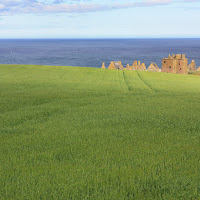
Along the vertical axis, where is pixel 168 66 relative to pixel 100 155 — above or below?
below

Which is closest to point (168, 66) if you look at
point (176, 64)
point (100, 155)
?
point (176, 64)

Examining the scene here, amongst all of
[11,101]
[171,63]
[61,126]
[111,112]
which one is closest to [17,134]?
[61,126]

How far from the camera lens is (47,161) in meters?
8.13

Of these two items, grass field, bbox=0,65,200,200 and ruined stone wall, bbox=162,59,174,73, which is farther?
ruined stone wall, bbox=162,59,174,73

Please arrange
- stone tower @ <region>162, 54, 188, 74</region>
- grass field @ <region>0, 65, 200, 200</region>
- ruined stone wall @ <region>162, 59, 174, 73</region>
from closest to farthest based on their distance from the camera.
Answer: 1. grass field @ <region>0, 65, 200, 200</region>
2. stone tower @ <region>162, 54, 188, 74</region>
3. ruined stone wall @ <region>162, 59, 174, 73</region>

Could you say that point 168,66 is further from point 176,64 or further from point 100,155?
point 100,155

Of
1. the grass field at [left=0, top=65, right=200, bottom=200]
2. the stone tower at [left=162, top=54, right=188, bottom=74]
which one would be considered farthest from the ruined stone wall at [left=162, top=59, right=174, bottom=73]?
the grass field at [left=0, top=65, right=200, bottom=200]

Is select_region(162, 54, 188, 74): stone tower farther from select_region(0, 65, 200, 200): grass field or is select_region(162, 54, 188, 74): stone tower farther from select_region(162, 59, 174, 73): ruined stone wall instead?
select_region(0, 65, 200, 200): grass field

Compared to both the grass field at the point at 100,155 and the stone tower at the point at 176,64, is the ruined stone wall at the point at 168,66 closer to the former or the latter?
the stone tower at the point at 176,64

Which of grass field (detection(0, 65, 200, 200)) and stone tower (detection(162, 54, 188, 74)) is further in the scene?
stone tower (detection(162, 54, 188, 74))

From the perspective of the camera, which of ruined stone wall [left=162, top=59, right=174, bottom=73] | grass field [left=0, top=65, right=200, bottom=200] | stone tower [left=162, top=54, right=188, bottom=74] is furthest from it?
ruined stone wall [left=162, top=59, right=174, bottom=73]

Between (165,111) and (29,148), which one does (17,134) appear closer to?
Result: (29,148)

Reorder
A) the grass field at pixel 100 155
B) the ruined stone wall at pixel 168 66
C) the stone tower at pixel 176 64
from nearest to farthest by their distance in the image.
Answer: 1. the grass field at pixel 100 155
2. the stone tower at pixel 176 64
3. the ruined stone wall at pixel 168 66

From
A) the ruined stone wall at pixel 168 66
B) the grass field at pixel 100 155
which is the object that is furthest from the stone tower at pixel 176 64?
the grass field at pixel 100 155
